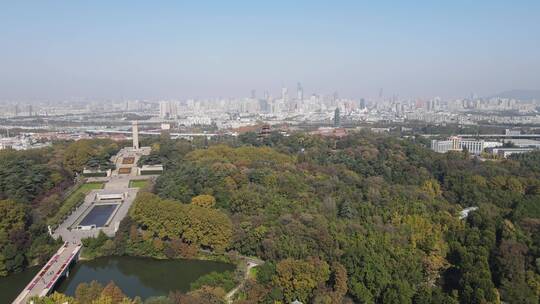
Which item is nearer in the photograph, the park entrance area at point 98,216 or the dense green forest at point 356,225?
the dense green forest at point 356,225

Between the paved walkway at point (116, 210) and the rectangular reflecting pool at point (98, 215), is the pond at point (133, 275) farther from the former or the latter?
the rectangular reflecting pool at point (98, 215)

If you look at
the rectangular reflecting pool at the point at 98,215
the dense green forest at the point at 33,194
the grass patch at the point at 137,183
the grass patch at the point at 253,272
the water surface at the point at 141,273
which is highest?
the dense green forest at the point at 33,194

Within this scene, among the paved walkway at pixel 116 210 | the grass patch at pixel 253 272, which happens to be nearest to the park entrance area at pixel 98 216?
the paved walkway at pixel 116 210

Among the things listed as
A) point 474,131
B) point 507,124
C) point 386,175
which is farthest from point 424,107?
point 386,175

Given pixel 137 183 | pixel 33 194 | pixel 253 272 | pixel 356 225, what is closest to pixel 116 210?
pixel 33 194

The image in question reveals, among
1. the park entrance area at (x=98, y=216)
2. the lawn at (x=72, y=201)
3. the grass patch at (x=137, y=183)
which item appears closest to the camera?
the lawn at (x=72, y=201)

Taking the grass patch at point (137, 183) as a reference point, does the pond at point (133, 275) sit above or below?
below

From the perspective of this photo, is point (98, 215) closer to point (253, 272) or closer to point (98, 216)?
point (98, 216)

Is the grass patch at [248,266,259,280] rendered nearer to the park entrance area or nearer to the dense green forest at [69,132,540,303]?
the dense green forest at [69,132,540,303]
